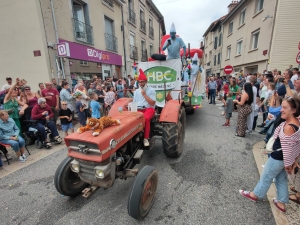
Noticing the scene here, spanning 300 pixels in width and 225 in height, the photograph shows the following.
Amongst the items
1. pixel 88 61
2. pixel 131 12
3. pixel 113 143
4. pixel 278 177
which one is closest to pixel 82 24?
pixel 88 61

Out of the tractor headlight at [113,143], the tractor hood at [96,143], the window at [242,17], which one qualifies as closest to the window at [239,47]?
the window at [242,17]

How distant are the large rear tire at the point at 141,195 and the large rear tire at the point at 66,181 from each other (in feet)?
3.41

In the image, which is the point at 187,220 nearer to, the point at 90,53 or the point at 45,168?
the point at 45,168

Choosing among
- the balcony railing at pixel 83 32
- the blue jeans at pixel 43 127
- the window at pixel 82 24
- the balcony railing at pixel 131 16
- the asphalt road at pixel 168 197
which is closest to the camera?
the asphalt road at pixel 168 197

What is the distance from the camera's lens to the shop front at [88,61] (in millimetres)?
7896

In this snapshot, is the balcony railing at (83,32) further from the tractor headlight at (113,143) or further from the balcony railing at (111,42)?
the tractor headlight at (113,143)

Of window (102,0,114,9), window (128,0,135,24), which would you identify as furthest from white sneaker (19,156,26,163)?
window (128,0,135,24)

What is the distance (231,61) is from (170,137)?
53.3 feet

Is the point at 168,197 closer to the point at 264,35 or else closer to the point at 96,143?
the point at 96,143

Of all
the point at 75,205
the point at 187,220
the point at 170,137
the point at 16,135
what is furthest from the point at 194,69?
the point at 16,135

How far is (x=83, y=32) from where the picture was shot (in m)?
8.92

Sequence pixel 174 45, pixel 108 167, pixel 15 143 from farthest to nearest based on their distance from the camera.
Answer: pixel 174 45 < pixel 15 143 < pixel 108 167

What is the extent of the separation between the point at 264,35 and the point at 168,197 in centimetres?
1265

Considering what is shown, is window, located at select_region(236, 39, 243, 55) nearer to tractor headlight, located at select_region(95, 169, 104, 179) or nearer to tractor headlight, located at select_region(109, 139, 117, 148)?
tractor headlight, located at select_region(109, 139, 117, 148)
